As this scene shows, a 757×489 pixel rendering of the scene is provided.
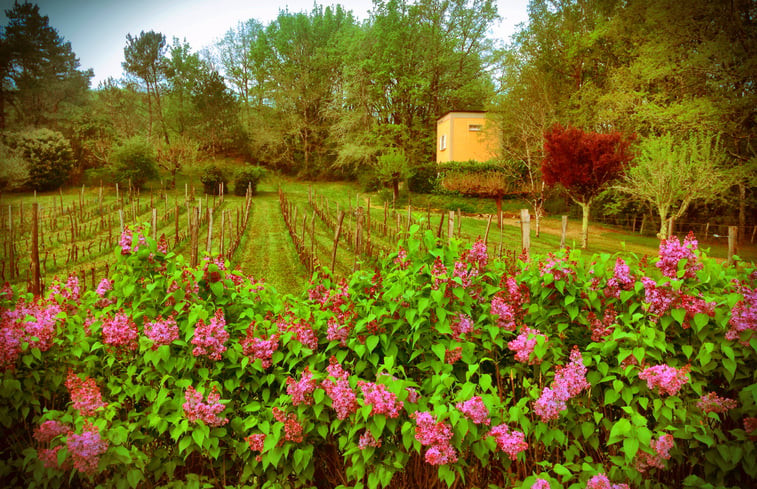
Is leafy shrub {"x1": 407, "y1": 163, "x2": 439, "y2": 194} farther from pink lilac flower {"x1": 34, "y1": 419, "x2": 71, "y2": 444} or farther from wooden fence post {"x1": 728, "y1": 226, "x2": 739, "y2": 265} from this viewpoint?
pink lilac flower {"x1": 34, "y1": 419, "x2": 71, "y2": 444}

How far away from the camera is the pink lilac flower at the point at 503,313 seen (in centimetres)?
189

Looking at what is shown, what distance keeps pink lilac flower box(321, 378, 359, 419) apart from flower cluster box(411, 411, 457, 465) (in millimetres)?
242

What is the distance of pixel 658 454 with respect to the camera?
165cm

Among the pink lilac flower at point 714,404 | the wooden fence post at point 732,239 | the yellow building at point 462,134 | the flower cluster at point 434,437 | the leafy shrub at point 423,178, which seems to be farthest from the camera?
the leafy shrub at point 423,178

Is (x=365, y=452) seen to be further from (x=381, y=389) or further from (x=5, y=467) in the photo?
(x=5, y=467)

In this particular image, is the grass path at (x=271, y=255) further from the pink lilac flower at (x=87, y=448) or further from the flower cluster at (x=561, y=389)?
the flower cluster at (x=561, y=389)

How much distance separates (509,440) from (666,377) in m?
0.64

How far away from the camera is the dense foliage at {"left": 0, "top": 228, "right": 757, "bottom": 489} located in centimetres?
163

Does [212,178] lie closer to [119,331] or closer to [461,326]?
[119,331]

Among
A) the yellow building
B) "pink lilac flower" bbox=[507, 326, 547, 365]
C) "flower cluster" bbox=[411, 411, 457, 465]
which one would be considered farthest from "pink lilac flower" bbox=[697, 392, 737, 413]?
the yellow building

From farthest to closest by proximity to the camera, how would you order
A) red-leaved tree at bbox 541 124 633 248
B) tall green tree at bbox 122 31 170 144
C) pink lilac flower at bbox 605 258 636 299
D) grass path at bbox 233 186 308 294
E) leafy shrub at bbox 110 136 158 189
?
leafy shrub at bbox 110 136 158 189 → grass path at bbox 233 186 308 294 → red-leaved tree at bbox 541 124 633 248 → tall green tree at bbox 122 31 170 144 → pink lilac flower at bbox 605 258 636 299

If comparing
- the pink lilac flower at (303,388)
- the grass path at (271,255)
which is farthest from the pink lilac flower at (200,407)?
the grass path at (271,255)

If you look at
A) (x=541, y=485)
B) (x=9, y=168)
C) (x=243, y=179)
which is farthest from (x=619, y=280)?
(x=243, y=179)

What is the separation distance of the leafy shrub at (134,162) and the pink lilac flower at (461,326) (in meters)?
10.4
